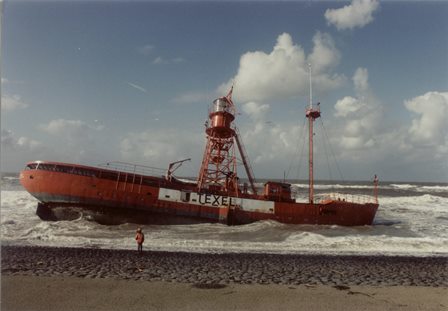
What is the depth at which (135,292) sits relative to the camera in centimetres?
1050

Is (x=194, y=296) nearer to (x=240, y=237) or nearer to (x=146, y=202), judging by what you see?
(x=240, y=237)

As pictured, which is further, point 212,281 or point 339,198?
point 339,198

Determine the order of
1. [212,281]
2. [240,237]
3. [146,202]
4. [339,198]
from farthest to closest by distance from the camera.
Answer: [339,198], [146,202], [240,237], [212,281]

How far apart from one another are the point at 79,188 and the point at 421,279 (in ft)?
75.0

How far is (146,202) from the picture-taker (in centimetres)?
2702

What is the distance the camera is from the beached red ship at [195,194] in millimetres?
26250

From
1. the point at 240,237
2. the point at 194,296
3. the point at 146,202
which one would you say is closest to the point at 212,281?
the point at 194,296

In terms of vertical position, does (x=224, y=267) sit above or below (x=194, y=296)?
above

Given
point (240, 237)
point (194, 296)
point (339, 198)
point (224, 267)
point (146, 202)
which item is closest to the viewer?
point (194, 296)

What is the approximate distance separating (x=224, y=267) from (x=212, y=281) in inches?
89.4

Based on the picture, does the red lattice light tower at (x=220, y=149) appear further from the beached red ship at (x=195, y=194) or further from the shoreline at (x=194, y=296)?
the shoreline at (x=194, y=296)

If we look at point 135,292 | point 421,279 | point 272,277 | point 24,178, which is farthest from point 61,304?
point 24,178

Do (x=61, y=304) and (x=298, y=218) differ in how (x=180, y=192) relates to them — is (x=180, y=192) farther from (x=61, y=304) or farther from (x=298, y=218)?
(x=61, y=304)

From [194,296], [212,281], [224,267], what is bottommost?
[194,296]
